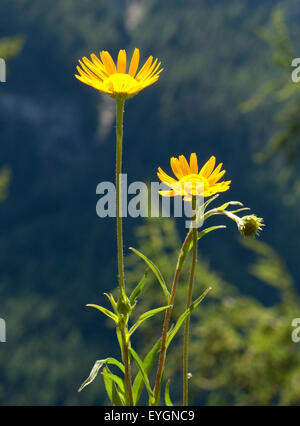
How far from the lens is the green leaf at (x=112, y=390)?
815 mm

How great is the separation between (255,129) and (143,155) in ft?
99.4

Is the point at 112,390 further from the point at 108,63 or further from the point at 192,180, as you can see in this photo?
the point at 108,63

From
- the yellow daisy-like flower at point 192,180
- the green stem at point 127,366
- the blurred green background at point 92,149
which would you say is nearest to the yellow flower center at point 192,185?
the yellow daisy-like flower at point 192,180

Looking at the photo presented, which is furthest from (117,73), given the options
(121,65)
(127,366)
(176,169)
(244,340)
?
(244,340)

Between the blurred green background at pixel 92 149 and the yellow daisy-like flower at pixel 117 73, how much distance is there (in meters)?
89.6

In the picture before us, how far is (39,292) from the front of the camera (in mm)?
122062

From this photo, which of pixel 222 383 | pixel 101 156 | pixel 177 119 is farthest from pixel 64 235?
pixel 222 383

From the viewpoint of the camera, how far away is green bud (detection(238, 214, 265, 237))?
883mm

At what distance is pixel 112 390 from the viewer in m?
0.82

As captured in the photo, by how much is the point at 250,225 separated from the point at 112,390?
13.8 inches

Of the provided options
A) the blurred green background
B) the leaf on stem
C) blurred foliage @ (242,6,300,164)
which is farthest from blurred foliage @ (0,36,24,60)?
the blurred green background

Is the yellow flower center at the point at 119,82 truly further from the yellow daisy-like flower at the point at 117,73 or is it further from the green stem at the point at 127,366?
the green stem at the point at 127,366

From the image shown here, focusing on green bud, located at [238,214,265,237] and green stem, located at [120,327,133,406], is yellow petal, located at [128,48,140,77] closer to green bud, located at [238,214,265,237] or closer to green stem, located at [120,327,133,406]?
green bud, located at [238,214,265,237]

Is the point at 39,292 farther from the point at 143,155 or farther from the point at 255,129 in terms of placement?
the point at 255,129
